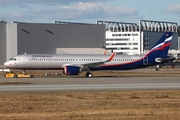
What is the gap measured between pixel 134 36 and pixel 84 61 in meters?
121

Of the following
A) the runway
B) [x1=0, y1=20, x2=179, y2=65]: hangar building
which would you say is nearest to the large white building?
[x1=0, y1=20, x2=179, y2=65]: hangar building

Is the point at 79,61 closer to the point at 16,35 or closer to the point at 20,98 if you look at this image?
the point at 20,98

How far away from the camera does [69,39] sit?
298 ft

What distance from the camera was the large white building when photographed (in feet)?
538

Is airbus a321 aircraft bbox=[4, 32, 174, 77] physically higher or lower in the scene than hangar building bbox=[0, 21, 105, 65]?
lower

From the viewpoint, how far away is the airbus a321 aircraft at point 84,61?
2014 inches

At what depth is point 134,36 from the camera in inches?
6762

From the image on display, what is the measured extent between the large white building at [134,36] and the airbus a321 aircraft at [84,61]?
106663mm

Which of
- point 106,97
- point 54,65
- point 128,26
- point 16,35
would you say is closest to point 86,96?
point 106,97

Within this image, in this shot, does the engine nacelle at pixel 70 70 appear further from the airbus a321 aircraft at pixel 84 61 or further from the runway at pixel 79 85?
the runway at pixel 79 85

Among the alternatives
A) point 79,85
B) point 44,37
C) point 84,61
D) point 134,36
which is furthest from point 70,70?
point 134,36

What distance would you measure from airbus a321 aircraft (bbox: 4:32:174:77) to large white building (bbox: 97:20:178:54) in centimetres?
10666

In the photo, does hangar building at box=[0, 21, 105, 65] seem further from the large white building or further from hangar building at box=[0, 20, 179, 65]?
the large white building

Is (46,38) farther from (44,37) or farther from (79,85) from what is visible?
(79,85)
